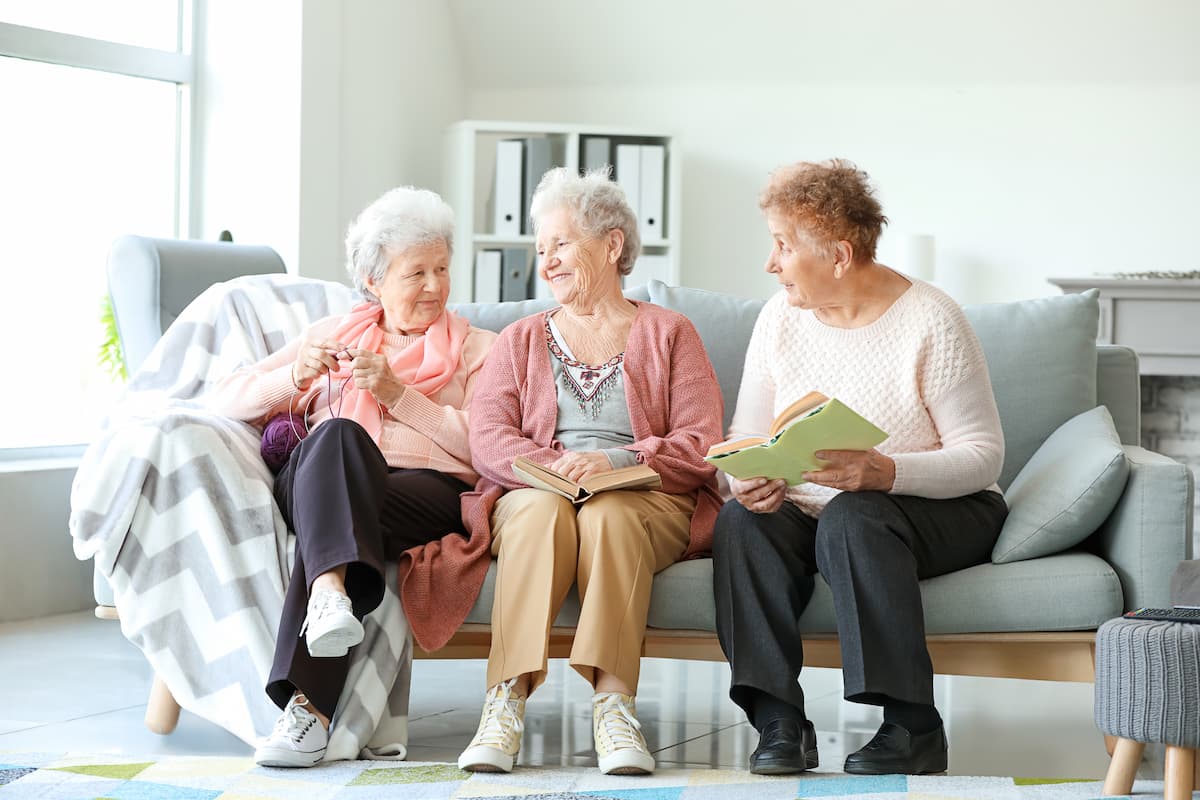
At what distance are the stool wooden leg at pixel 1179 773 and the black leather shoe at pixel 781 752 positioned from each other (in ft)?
1.63

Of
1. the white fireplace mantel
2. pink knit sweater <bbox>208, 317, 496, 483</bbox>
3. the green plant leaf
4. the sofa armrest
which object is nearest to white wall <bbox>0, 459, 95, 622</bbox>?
the green plant leaf

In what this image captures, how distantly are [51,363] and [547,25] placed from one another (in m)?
2.24

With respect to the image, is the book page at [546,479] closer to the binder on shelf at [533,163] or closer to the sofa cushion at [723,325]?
the sofa cushion at [723,325]

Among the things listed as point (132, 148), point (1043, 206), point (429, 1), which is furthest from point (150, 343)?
point (1043, 206)

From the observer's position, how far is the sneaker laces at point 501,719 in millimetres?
2016

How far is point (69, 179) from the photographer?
161 inches

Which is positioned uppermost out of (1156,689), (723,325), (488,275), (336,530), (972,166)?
(972,166)

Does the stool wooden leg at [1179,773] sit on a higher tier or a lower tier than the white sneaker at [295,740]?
higher

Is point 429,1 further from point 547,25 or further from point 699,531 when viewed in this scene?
point 699,531

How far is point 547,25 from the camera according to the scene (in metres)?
5.16

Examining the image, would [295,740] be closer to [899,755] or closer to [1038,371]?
[899,755]

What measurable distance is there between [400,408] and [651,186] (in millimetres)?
2645

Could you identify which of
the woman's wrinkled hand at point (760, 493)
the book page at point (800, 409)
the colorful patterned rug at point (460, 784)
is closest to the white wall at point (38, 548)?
the colorful patterned rug at point (460, 784)

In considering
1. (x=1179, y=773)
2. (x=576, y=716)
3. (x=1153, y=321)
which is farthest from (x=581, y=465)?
(x=1153, y=321)
